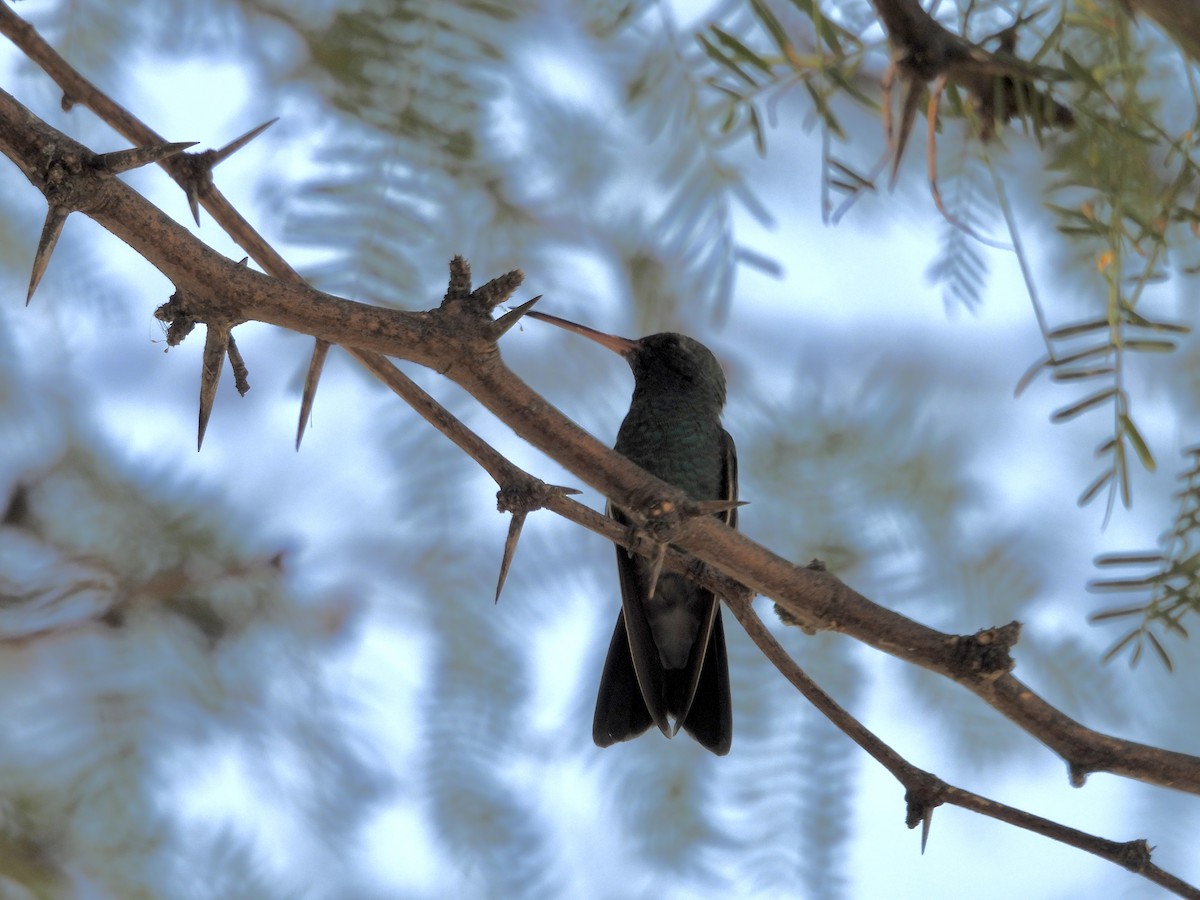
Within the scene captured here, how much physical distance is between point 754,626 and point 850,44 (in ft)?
1.64

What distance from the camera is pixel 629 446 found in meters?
1.88

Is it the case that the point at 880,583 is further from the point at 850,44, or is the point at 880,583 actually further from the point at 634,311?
the point at 850,44

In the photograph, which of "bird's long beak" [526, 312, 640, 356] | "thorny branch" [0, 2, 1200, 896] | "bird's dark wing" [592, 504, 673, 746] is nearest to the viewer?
"thorny branch" [0, 2, 1200, 896]

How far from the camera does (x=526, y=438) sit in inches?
29.2

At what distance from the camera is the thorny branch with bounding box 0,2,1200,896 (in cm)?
69

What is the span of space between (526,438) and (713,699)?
32.2 inches

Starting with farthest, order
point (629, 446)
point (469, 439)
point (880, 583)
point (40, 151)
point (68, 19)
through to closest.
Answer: point (629, 446) < point (880, 583) < point (68, 19) < point (469, 439) < point (40, 151)

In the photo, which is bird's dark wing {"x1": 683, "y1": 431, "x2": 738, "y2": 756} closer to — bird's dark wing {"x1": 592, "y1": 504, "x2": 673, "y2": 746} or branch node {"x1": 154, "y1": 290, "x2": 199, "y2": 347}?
bird's dark wing {"x1": 592, "y1": 504, "x2": 673, "y2": 746}

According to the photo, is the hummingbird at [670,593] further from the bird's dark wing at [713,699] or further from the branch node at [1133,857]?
the branch node at [1133,857]

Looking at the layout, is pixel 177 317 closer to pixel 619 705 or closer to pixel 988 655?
pixel 988 655

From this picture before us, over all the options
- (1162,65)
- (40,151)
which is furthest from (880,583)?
(40,151)

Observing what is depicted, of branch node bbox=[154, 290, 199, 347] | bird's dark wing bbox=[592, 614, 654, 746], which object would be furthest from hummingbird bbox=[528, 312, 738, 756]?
branch node bbox=[154, 290, 199, 347]

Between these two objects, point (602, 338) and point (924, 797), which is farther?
point (602, 338)

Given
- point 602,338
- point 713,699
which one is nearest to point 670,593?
point 713,699
